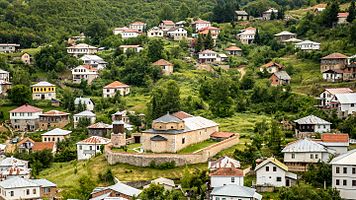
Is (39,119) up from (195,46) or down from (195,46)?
down

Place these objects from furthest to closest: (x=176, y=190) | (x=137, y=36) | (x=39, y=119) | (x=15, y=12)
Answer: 1. (x=15, y=12)
2. (x=137, y=36)
3. (x=39, y=119)
4. (x=176, y=190)

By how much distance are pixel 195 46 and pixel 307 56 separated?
13820mm

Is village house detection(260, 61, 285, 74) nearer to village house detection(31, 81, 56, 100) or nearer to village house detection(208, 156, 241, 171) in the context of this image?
village house detection(31, 81, 56, 100)

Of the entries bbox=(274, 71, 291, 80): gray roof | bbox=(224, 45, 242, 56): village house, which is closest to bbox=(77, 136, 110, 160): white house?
bbox=(274, 71, 291, 80): gray roof

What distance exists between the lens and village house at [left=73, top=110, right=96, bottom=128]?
6178cm

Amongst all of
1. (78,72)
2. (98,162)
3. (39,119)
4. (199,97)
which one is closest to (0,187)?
(98,162)

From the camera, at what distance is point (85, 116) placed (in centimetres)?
6184

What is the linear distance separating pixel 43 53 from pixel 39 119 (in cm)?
1469

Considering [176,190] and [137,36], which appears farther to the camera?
[137,36]

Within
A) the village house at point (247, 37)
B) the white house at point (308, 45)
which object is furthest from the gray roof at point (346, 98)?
the village house at point (247, 37)

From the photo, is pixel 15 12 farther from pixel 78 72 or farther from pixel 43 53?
pixel 78 72

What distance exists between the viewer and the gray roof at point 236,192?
123 ft

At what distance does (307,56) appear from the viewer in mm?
72250

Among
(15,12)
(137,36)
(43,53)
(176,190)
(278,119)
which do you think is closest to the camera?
(176,190)
